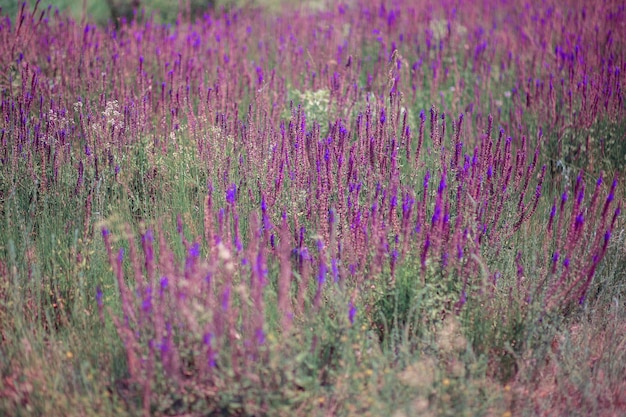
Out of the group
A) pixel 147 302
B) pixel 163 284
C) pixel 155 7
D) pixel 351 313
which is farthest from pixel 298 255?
pixel 155 7

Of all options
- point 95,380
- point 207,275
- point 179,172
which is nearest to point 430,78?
point 179,172

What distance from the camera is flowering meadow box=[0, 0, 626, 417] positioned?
8.23 feet

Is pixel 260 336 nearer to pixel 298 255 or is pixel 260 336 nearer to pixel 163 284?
pixel 163 284

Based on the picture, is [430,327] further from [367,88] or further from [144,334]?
[367,88]

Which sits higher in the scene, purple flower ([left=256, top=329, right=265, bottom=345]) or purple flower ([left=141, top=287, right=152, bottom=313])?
purple flower ([left=141, top=287, right=152, bottom=313])

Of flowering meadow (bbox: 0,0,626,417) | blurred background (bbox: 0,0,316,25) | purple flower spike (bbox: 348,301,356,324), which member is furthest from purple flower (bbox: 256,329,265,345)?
blurred background (bbox: 0,0,316,25)

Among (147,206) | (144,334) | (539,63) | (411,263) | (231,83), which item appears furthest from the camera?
(539,63)

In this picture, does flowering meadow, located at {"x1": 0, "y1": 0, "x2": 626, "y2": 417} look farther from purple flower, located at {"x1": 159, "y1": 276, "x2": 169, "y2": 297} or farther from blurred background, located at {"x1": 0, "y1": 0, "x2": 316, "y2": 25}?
blurred background, located at {"x1": 0, "y1": 0, "x2": 316, "y2": 25}

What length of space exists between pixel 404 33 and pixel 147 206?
14.7ft

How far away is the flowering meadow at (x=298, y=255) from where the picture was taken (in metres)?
2.51

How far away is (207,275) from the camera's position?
2.66m

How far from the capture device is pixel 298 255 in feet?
9.85

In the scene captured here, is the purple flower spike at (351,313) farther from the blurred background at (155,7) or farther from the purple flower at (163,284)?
the blurred background at (155,7)

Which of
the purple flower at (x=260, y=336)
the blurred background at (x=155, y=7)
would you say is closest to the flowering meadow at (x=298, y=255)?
the purple flower at (x=260, y=336)
